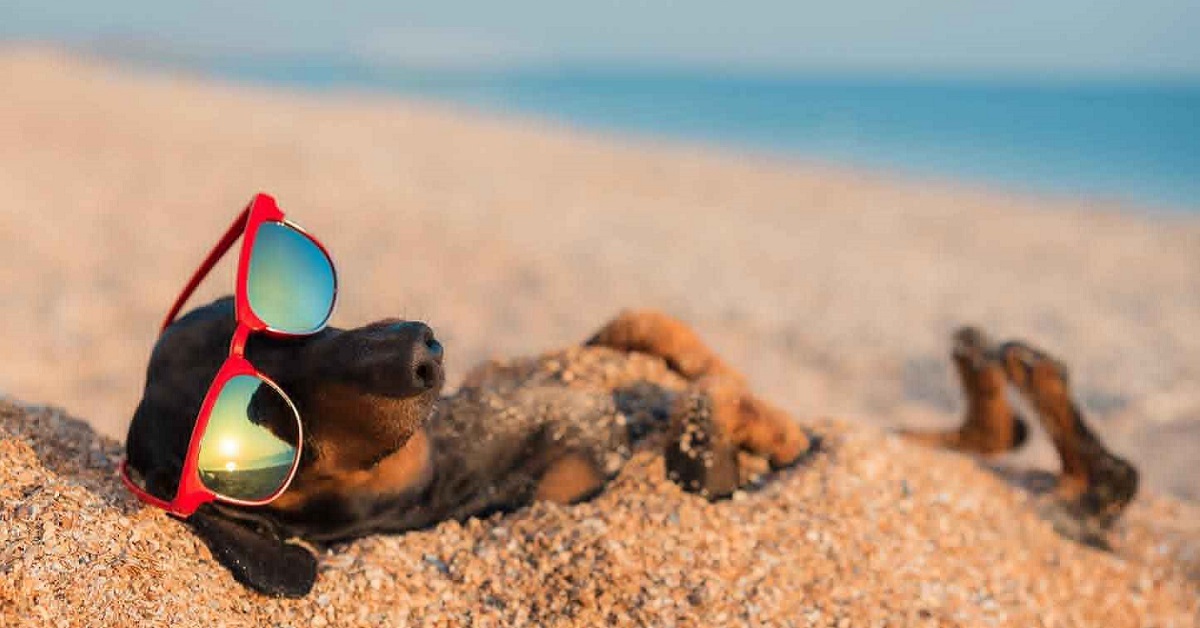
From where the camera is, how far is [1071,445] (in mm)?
3959

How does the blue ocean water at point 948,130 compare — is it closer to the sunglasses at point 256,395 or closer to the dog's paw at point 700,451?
the dog's paw at point 700,451

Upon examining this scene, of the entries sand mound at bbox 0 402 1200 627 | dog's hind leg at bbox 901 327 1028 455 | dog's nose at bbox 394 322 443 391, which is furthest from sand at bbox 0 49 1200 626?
dog's nose at bbox 394 322 443 391

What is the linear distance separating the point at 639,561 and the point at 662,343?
3.94 feet

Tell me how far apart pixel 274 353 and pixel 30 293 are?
6.02m

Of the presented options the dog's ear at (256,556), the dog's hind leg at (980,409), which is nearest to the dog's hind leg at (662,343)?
the dog's hind leg at (980,409)

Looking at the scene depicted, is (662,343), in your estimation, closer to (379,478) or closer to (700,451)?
(700,451)

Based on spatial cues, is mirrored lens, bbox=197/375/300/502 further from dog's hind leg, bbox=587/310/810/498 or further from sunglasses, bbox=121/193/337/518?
dog's hind leg, bbox=587/310/810/498

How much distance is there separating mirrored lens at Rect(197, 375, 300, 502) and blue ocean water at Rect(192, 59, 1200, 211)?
1809 centimetres

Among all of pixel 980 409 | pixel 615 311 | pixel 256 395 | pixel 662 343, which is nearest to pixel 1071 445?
pixel 980 409

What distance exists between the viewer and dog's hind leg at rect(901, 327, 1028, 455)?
163 inches

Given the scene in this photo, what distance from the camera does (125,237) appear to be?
8984mm

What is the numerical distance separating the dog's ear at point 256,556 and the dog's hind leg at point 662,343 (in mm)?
1587

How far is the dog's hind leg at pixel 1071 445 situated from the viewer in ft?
12.6

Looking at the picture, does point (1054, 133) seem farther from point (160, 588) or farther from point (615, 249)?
point (160, 588)
